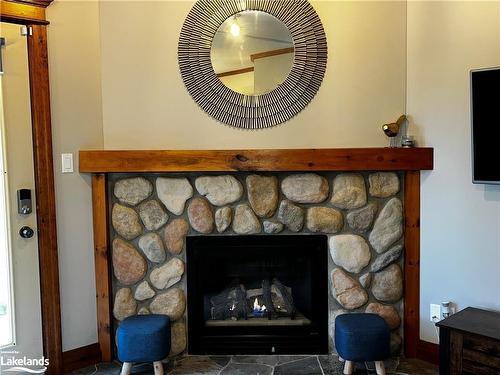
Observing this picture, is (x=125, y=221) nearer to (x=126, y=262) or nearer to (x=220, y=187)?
(x=126, y=262)

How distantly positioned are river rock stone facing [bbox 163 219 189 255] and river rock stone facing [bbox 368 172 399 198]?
121cm

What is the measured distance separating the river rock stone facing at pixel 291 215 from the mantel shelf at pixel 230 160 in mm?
251

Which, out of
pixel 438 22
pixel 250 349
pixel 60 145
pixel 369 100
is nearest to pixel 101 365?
pixel 250 349

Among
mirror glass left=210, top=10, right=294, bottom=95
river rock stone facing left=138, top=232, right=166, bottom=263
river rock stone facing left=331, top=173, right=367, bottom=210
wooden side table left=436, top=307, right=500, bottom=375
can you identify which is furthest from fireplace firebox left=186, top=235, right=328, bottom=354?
mirror glass left=210, top=10, right=294, bottom=95

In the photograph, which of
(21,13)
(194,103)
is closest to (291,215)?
(194,103)

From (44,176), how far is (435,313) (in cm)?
253

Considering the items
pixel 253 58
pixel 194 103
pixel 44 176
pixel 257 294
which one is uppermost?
pixel 253 58

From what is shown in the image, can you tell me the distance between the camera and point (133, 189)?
8.56ft

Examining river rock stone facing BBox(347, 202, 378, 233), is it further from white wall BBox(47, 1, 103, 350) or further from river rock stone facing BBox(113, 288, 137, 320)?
white wall BBox(47, 1, 103, 350)

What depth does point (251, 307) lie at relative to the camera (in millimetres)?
2881

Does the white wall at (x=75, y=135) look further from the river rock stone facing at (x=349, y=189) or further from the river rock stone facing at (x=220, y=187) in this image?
the river rock stone facing at (x=349, y=189)

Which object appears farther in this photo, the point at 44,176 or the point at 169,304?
the point at 169,304

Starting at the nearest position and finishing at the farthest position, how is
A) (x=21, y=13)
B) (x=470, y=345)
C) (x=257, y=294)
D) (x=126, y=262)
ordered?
(x=470, y=345) → (x=21, y=13) → (x=126, y=262) → (x=257, y=294)

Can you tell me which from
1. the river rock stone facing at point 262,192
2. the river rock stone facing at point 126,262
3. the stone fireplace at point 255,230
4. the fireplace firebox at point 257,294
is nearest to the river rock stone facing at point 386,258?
the stone fireplace at point 255,230
